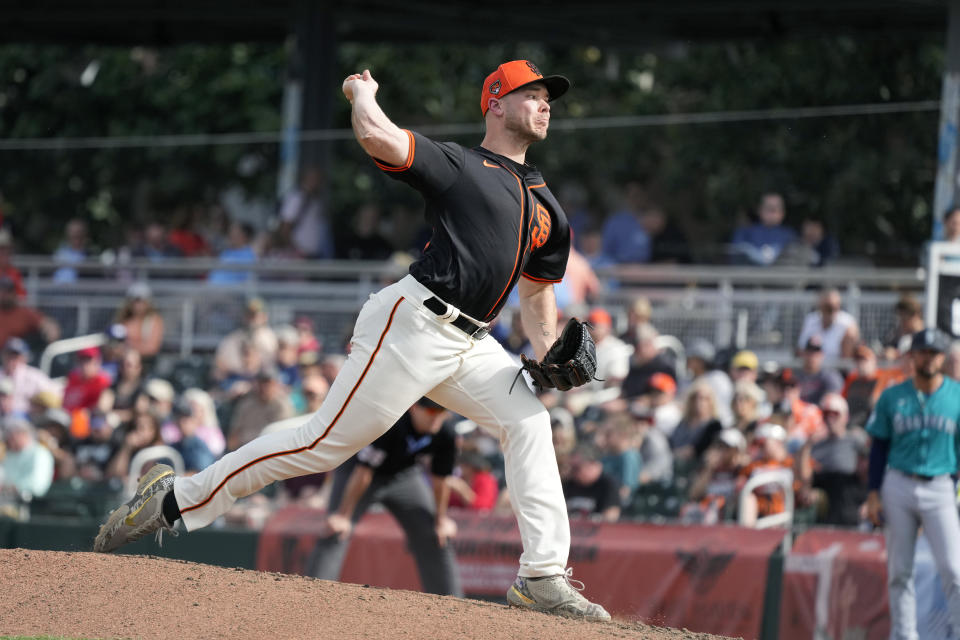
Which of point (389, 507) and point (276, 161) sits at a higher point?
point (276, 161)

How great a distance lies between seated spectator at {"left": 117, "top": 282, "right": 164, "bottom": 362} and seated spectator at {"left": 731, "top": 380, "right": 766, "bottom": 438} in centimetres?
676

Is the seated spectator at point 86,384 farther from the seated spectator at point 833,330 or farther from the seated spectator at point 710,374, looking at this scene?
the seated spectator at point 833,330

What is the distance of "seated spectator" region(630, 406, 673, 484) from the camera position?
35.4 feet

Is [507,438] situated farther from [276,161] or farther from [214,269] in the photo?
[276,161]

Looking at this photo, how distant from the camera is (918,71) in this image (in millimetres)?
18484

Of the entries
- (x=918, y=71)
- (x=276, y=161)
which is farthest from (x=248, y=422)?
(x=276, y=161)

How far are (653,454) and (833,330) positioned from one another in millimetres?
2238

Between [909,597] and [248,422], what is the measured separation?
5809 mm

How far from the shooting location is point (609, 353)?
1251cm

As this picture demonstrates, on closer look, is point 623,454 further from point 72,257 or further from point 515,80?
point 72,257

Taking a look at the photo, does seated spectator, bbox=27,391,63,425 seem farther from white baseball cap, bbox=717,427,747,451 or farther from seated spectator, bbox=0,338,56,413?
white baseball cap, bbox=717,427,747,451

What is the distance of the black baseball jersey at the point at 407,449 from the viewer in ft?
30.2

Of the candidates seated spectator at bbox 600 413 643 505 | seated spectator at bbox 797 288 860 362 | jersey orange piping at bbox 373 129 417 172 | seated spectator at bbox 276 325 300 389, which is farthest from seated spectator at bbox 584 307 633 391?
jersey orange piping at bbox 373 129 417 172

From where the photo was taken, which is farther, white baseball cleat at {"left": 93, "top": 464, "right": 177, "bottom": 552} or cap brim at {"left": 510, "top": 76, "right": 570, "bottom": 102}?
white baseball cleat at {"left": 93, "top": 464, "right": 177, "bottom": 552}
